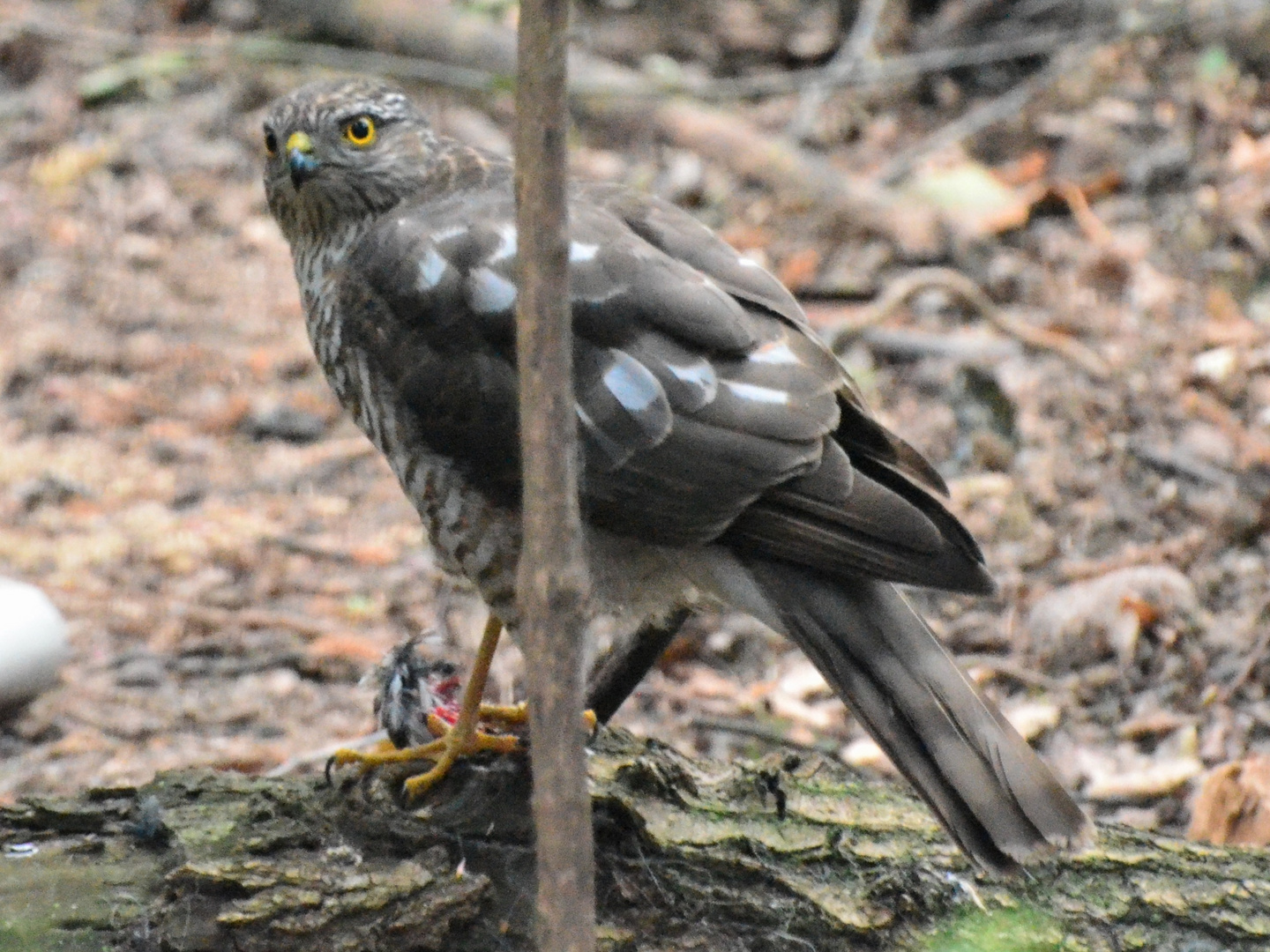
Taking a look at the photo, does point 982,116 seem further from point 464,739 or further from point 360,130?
point 464,739

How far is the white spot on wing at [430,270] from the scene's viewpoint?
3439mm

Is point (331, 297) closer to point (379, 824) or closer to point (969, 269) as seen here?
point (379, 824)

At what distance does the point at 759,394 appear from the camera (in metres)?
3.25

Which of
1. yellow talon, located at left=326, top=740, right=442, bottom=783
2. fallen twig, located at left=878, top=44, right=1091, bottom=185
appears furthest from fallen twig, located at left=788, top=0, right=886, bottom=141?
yellow talon, located at left=326, top=740, right=442, bottom=783

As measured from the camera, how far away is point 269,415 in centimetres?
640

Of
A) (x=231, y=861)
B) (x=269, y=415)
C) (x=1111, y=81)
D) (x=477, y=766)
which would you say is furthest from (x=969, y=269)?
(x=231, y=861)

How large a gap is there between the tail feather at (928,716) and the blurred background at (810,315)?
1055 mm

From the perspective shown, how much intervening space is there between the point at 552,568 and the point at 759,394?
59.9 inches

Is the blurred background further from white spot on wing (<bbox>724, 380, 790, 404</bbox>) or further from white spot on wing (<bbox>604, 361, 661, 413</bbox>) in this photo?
white spot on wing (<bbox>724, 380, 790, 404</bbox>)

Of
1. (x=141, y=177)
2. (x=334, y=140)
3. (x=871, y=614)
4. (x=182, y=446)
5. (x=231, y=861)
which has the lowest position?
(x=231, y=861)

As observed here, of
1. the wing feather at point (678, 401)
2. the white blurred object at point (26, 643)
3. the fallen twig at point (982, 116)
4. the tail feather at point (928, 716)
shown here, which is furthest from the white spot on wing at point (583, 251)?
the fallen twig at point (982, 116)

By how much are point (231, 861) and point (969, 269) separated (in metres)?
4.79

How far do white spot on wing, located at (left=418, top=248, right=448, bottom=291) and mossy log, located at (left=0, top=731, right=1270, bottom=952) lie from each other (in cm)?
97

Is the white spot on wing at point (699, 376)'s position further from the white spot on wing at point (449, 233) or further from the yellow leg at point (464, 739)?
the yellow leg at point (464, 739)
